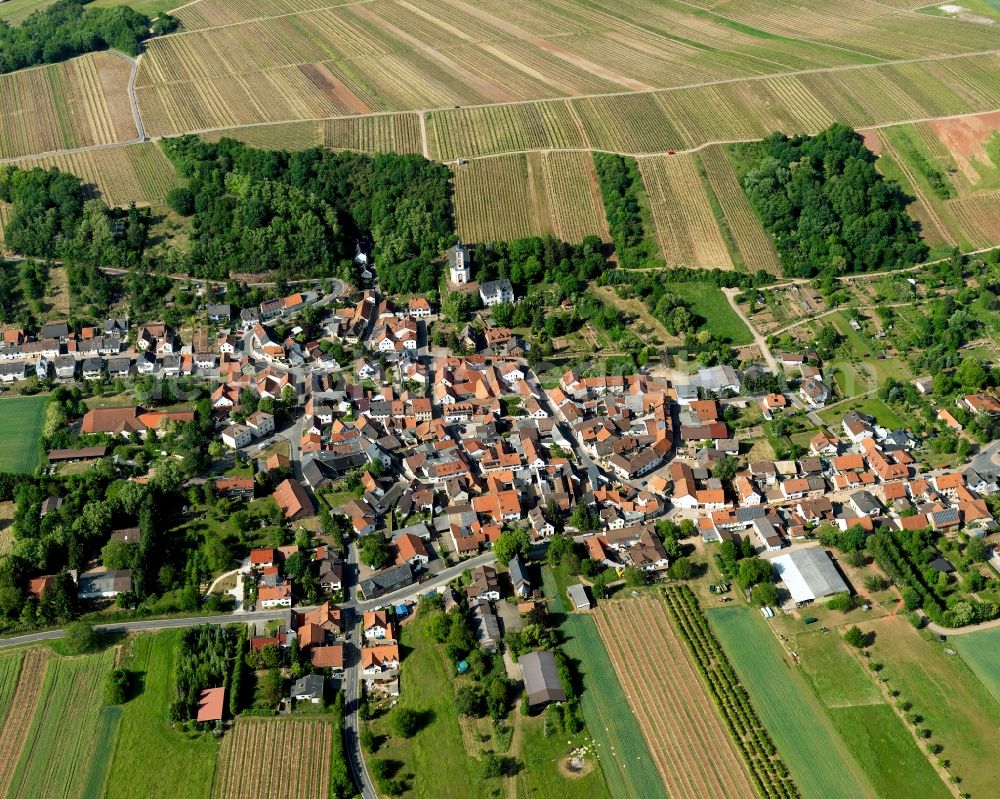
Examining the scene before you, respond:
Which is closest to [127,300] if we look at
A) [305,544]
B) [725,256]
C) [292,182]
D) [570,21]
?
[292,182]

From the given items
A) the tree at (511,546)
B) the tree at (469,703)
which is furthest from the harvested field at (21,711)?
the tree at (511,546)

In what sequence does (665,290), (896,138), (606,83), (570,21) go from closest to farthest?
(665,290)
(896,138)
(606,83)
(570,21)

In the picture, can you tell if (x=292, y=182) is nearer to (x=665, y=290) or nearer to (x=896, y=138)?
(x=665, y=290)

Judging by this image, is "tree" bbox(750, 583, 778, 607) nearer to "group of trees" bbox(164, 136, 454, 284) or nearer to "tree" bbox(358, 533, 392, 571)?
"tree" bbox(358, 533, 392, 571)

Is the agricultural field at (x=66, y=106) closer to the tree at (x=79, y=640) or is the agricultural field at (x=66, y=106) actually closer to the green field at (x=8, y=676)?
the tree at (x=79, y=640)

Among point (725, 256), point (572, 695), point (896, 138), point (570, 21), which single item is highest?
point (570, 21)

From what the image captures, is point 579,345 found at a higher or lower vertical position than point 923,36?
lower
